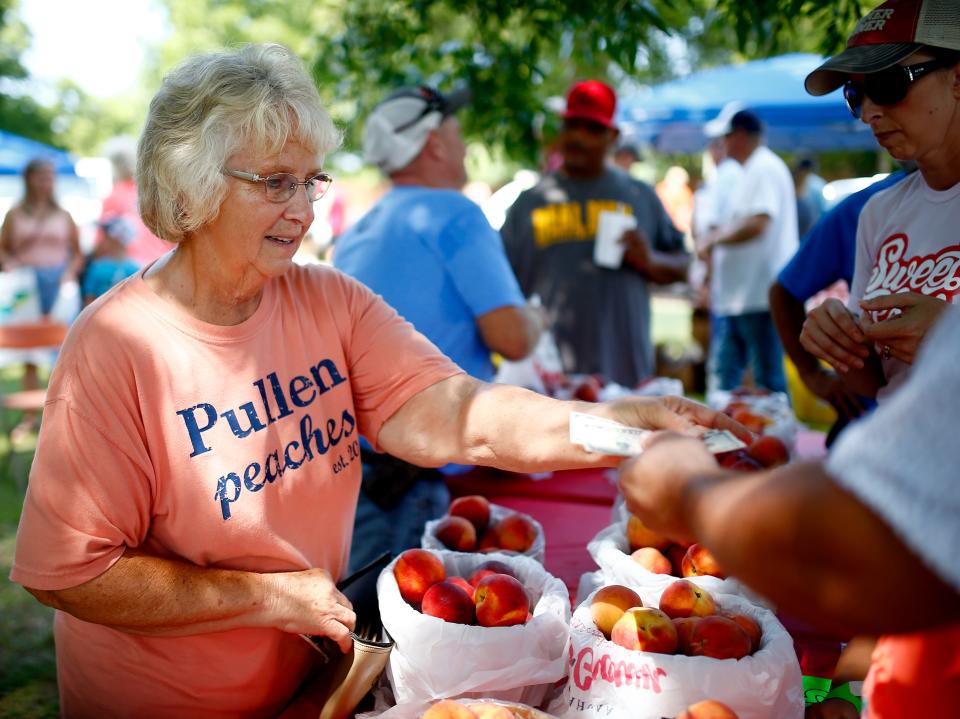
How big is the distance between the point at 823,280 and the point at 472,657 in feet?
5.74

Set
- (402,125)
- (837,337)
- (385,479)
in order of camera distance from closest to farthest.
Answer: (837,337) → (385,479) → (402,125)

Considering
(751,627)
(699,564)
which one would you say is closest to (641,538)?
(699,564)

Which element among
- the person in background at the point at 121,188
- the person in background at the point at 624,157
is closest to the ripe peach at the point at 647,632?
the person in background at the point at 121,188

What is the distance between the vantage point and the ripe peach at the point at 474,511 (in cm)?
260

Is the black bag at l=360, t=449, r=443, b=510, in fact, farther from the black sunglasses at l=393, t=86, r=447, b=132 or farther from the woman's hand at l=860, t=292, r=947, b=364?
the woman's hand at l=860, t=292, r=947, b=364

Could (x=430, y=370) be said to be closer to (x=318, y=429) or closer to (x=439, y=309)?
(x=318, y=429)

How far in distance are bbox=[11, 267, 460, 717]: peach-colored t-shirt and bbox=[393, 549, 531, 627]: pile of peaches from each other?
0.18m

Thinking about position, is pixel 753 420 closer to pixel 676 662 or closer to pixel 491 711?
pixel 676 662

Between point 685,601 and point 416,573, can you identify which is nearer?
point 685,601

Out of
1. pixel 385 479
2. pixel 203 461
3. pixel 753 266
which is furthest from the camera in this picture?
pixel 753 266

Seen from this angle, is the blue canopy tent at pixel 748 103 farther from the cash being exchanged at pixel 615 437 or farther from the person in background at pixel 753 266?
the cash being exchanged at pixel 615 437

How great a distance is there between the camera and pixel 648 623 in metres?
1.73

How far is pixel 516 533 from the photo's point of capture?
2457 millimetres

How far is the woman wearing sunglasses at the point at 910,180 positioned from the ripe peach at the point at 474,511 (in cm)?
105
